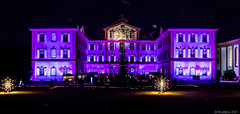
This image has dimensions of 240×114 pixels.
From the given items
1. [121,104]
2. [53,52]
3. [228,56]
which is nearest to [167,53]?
[228,56]

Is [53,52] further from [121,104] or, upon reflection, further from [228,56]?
[121,104]

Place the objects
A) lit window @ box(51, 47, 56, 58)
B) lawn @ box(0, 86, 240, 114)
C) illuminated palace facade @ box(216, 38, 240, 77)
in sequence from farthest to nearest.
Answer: illuminated palace facade @ box(216, 38, 240, 77) → lit window @ box(51, 47, 56, 58) → lawn @ box(0, 86, 240, 114)

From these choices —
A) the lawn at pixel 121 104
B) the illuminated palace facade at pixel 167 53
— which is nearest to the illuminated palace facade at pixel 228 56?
the illuminated palace facade at pixel 167 53

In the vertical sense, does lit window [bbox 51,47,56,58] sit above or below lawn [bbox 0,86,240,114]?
above

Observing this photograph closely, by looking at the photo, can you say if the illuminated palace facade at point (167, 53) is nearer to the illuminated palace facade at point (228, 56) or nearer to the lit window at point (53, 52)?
the lit window at point (53, 52)

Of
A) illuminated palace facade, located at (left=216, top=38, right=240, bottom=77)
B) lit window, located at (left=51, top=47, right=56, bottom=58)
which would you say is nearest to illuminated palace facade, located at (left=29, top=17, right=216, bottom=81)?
lit window, located at (left=51, top=47, right=56, bottom=58)

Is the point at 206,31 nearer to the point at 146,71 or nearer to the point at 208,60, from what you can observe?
the point at 208,60

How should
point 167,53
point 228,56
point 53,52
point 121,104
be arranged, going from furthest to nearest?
1. point 228,56
2. point 167,53
3. point 53,52
4. point 121,104

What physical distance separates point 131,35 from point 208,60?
21.8 metres

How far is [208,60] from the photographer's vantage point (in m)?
50.7

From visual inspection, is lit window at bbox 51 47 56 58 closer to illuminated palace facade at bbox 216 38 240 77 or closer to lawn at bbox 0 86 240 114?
lawn at bbox 0 86 240 114

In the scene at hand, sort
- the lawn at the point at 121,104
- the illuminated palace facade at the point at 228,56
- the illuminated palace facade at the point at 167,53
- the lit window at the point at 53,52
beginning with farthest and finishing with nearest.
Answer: the illuminated palace facade at the point at 228,56 → the lit window at the point at 53,52 → the illuminated palace facade at the point at 167,53 → the lawn at the point at 121,104

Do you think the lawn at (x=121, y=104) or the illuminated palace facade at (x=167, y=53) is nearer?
the lawn at (x=121, y=104)

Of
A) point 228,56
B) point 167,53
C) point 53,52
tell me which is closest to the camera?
point 53,52
